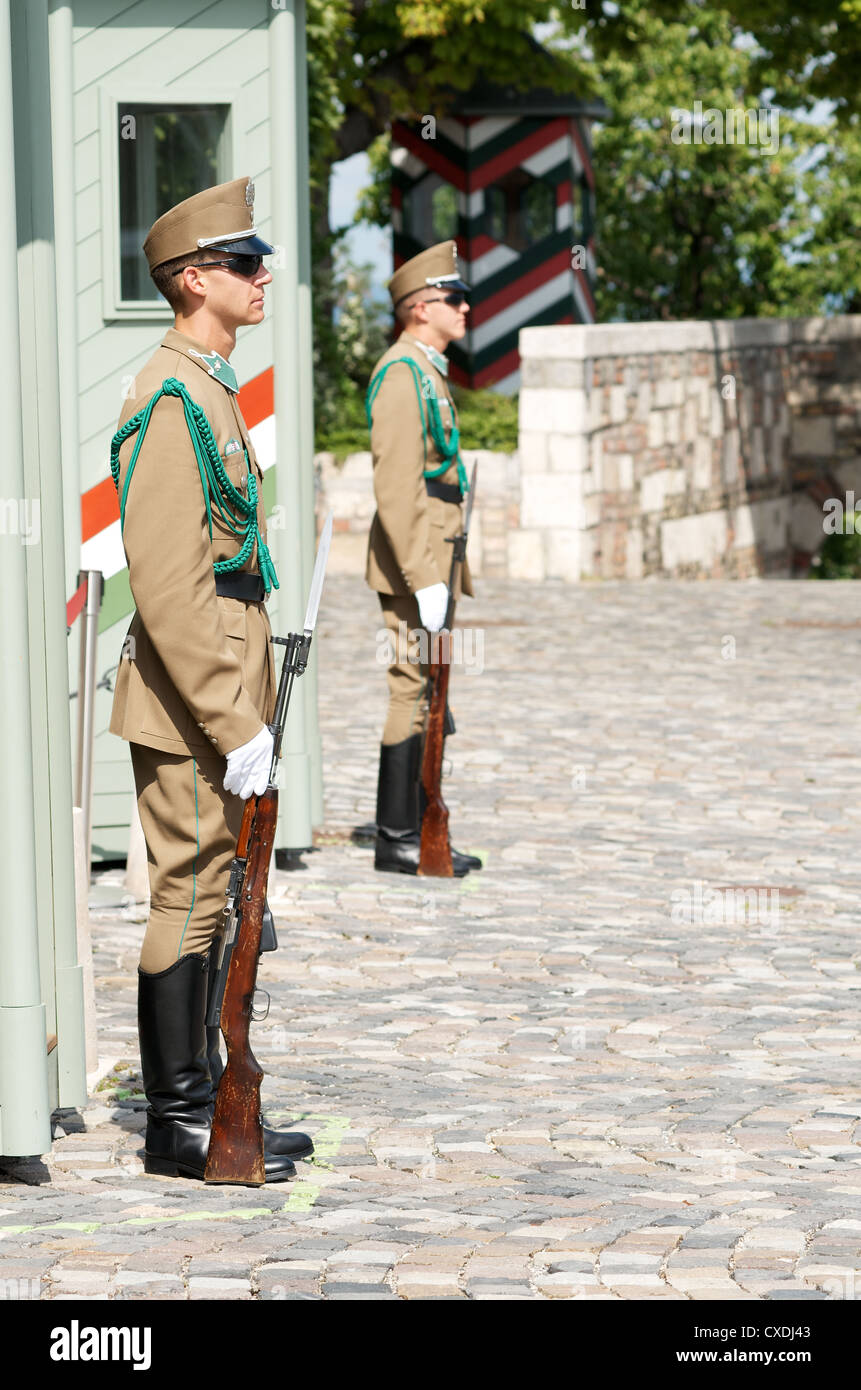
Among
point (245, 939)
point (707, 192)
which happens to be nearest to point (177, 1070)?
point (245, 939)

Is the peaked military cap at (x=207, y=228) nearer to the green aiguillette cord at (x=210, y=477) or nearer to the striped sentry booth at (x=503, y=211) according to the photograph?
the green aiguillette cord at (x=210, y=477)

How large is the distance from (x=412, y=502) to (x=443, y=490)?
1.01 ft

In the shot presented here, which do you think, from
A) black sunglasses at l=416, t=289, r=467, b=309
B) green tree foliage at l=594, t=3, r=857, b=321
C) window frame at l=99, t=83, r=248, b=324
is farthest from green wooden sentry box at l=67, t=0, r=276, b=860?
green tree foliage at l=594, t=3, r=857, b=321

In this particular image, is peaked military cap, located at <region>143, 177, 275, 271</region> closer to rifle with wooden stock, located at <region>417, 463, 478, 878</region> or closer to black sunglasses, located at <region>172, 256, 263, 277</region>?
black sunglasses, located at <region>172, 256, 263, 277</region>

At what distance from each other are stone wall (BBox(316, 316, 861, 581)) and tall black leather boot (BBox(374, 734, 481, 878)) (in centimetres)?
903

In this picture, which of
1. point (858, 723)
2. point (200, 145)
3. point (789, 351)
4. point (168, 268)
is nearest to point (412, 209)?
point (789, 351)

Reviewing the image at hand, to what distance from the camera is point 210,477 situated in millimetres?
4332

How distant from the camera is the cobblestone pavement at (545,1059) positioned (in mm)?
3963

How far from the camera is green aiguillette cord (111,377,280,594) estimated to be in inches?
169

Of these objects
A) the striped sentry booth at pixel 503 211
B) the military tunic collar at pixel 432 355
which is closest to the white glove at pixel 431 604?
the military tunic collar at pixel 432 355

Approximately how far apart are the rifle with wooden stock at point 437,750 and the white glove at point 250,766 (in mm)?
3083

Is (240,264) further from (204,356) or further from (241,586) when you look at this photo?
(241,586)
